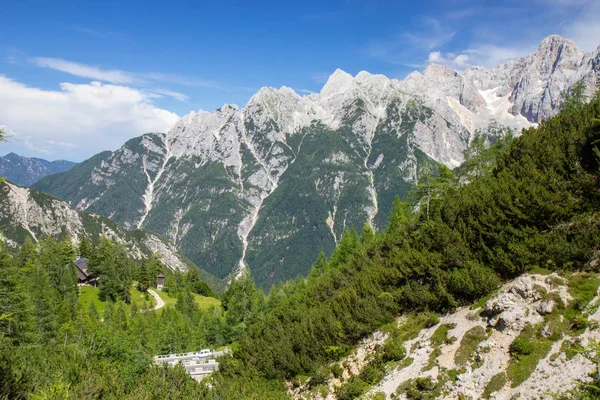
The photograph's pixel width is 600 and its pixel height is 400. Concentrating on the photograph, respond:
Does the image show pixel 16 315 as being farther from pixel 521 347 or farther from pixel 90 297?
pixel 521 347

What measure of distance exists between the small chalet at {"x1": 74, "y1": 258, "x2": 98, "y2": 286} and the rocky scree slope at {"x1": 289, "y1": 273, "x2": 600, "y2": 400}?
7865 centimetres

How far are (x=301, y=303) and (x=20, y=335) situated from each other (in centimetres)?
3678

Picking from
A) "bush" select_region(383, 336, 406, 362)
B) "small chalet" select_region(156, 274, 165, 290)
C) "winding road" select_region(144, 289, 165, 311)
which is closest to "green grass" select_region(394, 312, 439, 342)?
"bush" select_region(383, 336, 406, 362)

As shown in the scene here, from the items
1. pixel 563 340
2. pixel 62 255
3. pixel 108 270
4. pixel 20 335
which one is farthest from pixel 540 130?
pixel 62 255

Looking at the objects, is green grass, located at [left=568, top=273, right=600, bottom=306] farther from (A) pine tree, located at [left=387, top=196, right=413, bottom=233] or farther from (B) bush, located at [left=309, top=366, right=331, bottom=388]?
(A) pine tree, located at [left=387, top=196, right=413, bottom=233]

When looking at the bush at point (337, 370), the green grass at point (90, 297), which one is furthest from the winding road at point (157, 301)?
the bush at point (337, 370)

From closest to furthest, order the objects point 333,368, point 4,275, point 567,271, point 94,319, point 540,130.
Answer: point 567,271 → point 333,368 → point 540,130 → point 4,275 → point 94,319

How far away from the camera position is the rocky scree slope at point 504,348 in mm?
22625

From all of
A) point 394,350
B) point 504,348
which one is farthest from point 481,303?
point 394,350

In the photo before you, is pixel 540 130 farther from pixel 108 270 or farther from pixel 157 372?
pixel 108 270

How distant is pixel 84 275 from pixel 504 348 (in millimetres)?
93745

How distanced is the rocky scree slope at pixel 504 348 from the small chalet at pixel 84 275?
78647mm

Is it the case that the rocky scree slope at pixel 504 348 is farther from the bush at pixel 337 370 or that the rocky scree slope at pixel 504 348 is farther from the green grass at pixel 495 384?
the bush at pixel 337 370

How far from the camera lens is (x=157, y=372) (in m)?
32.2
